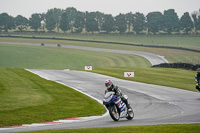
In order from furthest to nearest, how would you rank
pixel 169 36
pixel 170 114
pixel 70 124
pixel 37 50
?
pixel 169 36, pixel 37 50, pixel 170 114, pixel 70 124

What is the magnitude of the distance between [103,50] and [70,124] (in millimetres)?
83146

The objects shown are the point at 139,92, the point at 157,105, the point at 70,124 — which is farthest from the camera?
the point at 139,92

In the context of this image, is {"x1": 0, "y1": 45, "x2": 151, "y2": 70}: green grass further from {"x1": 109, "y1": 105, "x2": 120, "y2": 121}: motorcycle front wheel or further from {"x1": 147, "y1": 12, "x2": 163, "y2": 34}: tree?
{"x1": 147, "y1": 12, "x2": 163, "y2": 34}: tree

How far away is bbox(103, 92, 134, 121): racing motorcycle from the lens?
1465 cm

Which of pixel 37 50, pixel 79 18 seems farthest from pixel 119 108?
pixel 79 18

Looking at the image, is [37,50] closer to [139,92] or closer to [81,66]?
[81,66]

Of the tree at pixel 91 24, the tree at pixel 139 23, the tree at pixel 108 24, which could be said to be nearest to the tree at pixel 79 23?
the tree at pixel 91 24

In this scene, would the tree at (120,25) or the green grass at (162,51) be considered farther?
the tree at (120,25)

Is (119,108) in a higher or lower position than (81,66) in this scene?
higher

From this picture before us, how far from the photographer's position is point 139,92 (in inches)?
1020

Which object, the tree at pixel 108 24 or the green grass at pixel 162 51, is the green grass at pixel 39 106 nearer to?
the green grass at pixel 162 51

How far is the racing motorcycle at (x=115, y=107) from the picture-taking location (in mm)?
14648

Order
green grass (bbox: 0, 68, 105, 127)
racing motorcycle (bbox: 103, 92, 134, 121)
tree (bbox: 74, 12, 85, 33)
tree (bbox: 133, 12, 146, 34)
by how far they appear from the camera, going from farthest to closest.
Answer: tree (bbox: 74, 12, 85, 33) < tree (bbox: 133, 12, 146, 34) < green grass (bbox: 0, 68, 105, 127) < racing motorcycle (bbox: 103, 92, 134, 121)

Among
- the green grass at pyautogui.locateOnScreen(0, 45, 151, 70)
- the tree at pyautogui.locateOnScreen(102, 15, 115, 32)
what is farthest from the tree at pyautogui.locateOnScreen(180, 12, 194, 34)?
the green grass at pyautogui.locateOnScreen(0, 45, 151, 70)
